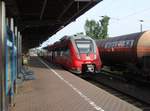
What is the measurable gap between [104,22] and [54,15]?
59902mm

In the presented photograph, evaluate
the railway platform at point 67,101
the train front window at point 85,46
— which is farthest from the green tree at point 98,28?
the railway platform at point 67,101

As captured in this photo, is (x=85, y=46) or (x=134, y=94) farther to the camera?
(x=85, y=46)

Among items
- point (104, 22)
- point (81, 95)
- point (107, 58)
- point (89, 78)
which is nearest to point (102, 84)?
point (89, 78)

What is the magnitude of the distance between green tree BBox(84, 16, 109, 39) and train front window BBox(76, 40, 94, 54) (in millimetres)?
56023

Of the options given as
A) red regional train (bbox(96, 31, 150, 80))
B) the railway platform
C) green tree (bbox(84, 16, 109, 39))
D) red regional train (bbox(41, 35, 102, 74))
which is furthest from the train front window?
green tree (bbox(84, 16, 109, 39))

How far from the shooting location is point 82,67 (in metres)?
27.7

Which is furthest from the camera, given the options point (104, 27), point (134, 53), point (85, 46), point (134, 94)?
point (104, 27)

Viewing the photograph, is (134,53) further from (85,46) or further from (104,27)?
(104,27)

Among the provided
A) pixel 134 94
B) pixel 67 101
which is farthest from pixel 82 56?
pixel 67 101

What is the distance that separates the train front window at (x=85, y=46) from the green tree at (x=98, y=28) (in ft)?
184

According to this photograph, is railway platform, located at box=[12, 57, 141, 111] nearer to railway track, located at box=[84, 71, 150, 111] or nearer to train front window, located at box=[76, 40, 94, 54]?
A: railway track, located at box=[84, 71, 150, 111]

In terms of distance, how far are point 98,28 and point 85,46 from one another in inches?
2434

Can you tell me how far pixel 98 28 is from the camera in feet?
295

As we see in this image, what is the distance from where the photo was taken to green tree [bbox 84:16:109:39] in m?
86.5
